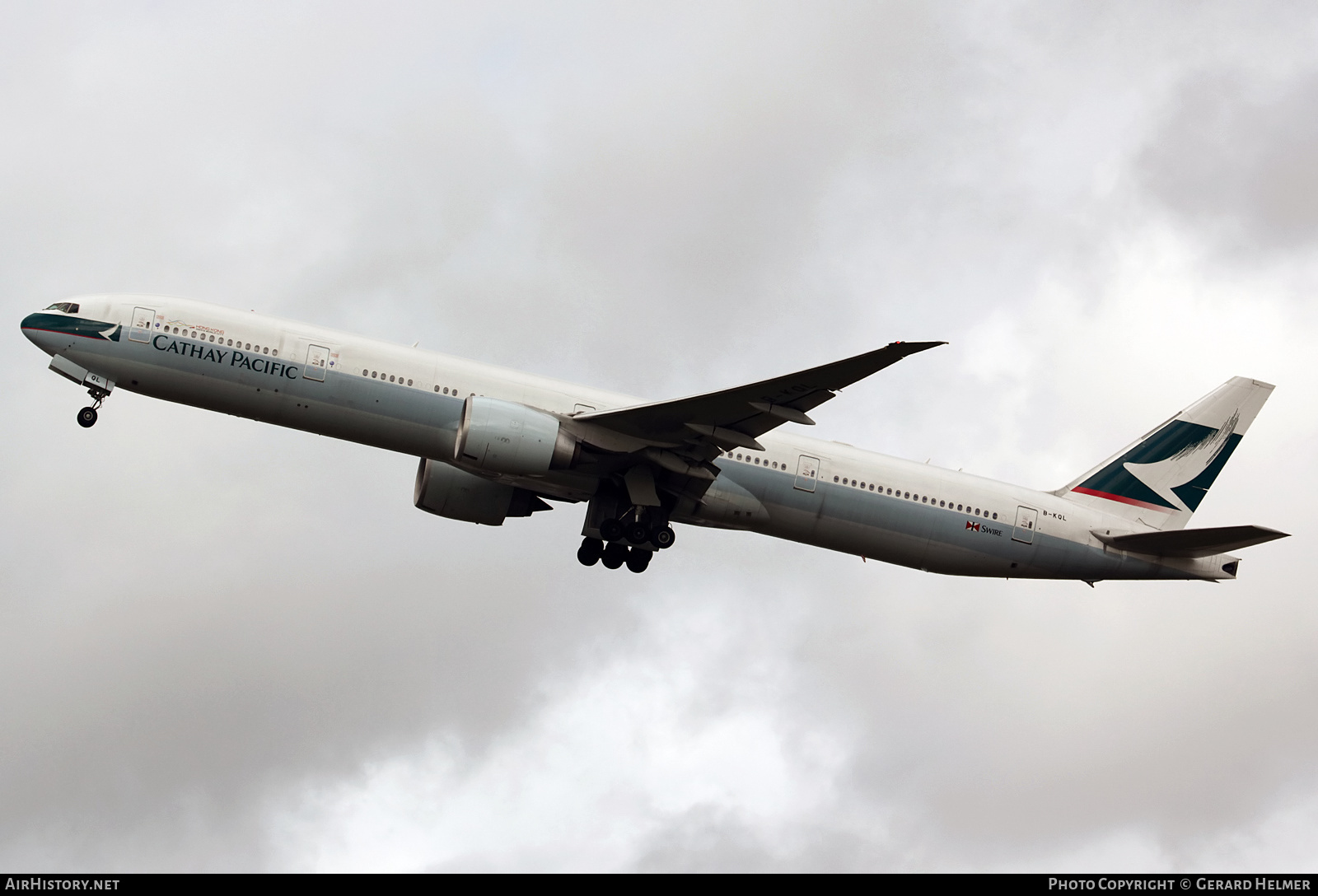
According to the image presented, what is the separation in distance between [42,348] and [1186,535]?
32.6m

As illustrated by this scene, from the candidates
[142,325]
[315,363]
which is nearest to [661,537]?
[315,363]

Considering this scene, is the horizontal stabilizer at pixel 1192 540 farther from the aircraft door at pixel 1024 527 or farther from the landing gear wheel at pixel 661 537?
the landing gear wheel at pixel 661 537

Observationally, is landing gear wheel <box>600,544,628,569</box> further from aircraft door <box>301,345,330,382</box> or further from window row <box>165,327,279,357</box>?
window row <box>165,327,279,357</box>

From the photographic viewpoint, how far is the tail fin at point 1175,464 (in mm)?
43531

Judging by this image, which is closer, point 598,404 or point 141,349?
point 141,349

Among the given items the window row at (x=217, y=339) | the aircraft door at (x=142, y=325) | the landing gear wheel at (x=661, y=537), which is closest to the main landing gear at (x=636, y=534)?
the landing gear wheel at (x=661, y=537)

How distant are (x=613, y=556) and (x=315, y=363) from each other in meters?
11.0

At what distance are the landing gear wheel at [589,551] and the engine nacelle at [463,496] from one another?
2.31 metres

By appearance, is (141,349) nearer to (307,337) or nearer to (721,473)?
(307,337)

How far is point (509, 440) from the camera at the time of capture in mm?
34906

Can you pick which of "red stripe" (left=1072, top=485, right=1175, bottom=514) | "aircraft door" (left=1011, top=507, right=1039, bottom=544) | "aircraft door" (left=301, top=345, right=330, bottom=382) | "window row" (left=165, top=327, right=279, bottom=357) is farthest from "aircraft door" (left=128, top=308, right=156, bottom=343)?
"red stripe" (left=1072, top=485, right=1175, bottom=514)

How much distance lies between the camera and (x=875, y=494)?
129ft

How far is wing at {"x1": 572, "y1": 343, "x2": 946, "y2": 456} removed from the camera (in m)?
33.2
